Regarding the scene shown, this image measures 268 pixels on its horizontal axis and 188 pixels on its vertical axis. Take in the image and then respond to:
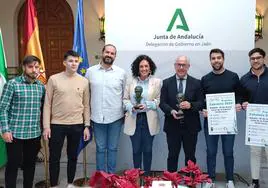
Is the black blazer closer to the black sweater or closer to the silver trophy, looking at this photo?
the black sweater

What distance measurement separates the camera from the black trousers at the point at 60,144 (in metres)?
3.59

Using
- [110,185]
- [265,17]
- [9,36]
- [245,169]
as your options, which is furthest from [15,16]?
[110,185]

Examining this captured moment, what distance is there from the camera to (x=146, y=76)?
389 centimetres

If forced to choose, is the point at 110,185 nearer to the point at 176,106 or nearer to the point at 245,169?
the point at 176,106

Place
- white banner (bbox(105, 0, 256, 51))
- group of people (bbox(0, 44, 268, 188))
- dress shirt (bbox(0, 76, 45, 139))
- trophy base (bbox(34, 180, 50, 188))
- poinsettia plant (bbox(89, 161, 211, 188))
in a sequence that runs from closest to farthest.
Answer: poinsettia plant (bbox(89, 161, 211, 188)) < dress shirt (bbox(0, 76, 45, 139)) < group of people (bbox(0, 44, 268, 188)) < trophy base (bbox(34, 180, 50, 188)) < white banner (bbox(105, 0, 256, 51))

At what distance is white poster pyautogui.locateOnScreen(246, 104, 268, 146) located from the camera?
3.70 m

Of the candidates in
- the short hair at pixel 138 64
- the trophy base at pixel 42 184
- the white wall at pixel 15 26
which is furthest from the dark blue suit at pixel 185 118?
the white wall at pixel 15 26

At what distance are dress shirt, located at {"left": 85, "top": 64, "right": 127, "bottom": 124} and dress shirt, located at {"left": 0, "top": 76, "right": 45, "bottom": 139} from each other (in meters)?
0.62

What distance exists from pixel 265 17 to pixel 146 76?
4.39 m

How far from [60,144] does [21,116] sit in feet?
1.64

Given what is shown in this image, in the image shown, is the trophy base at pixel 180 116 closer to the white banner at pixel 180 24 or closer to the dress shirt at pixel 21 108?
the white banner at pixel 180 24

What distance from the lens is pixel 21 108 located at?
132 inches

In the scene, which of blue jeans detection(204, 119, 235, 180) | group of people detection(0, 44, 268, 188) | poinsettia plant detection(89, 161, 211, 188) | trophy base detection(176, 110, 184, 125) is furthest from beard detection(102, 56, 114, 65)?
poinsettia plant detection(89, 161, 211, 188)

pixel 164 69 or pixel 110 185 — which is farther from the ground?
pixel 164 69
